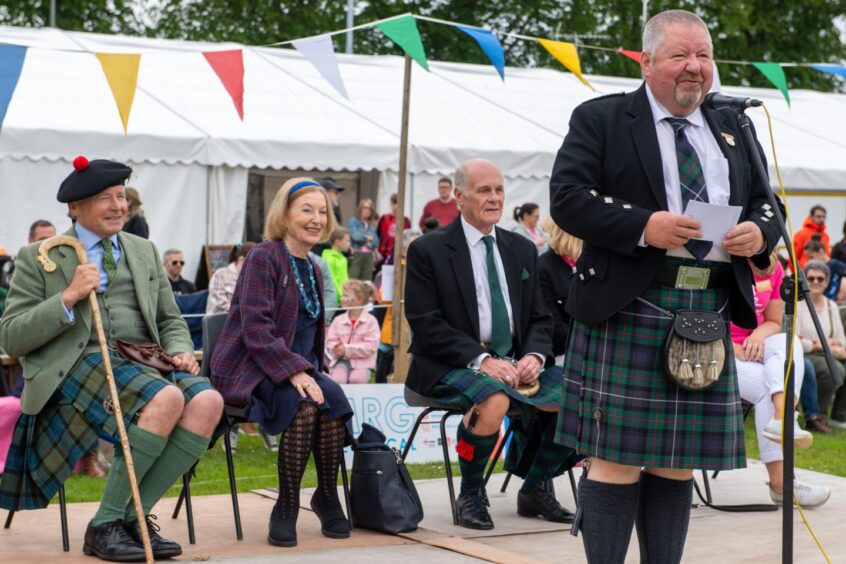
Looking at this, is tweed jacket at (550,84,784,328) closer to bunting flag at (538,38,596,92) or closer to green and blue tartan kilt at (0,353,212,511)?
green and blue tartan kilt at (0,353,212,511)

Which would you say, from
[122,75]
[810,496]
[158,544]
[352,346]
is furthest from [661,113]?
[352,346]

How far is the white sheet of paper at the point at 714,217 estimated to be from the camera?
3529 millimetres

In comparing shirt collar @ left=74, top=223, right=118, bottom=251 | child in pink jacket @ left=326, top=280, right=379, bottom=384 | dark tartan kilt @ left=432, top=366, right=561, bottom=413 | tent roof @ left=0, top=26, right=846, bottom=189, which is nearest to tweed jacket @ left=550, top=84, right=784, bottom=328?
dark tartan kilt @ left=432, top=366, right=561, bottom=413

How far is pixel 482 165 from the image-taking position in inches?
223

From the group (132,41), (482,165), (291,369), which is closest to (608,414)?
(291,369)

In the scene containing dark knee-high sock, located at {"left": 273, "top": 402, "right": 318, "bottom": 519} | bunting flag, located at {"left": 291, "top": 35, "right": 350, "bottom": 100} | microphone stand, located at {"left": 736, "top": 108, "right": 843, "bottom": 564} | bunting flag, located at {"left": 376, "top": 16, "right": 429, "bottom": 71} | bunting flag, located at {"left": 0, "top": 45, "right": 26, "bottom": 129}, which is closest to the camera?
microphone stand, located at {"left": 736, "top": 108, "right": 843, "bottom": 564}

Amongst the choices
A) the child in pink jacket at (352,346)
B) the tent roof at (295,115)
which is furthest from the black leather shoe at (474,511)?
the tent roof at (295,115)

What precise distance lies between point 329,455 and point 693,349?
2042 millimetres

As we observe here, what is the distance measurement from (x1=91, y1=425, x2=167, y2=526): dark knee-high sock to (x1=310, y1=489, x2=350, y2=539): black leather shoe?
84cm

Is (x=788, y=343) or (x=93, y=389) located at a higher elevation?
(x=788, y=343)

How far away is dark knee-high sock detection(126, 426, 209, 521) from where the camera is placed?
15.7 ft

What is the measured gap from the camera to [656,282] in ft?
12.1

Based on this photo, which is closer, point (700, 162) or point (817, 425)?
point (700, 162)

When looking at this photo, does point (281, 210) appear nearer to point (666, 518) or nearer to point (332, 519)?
point (332, 519)
